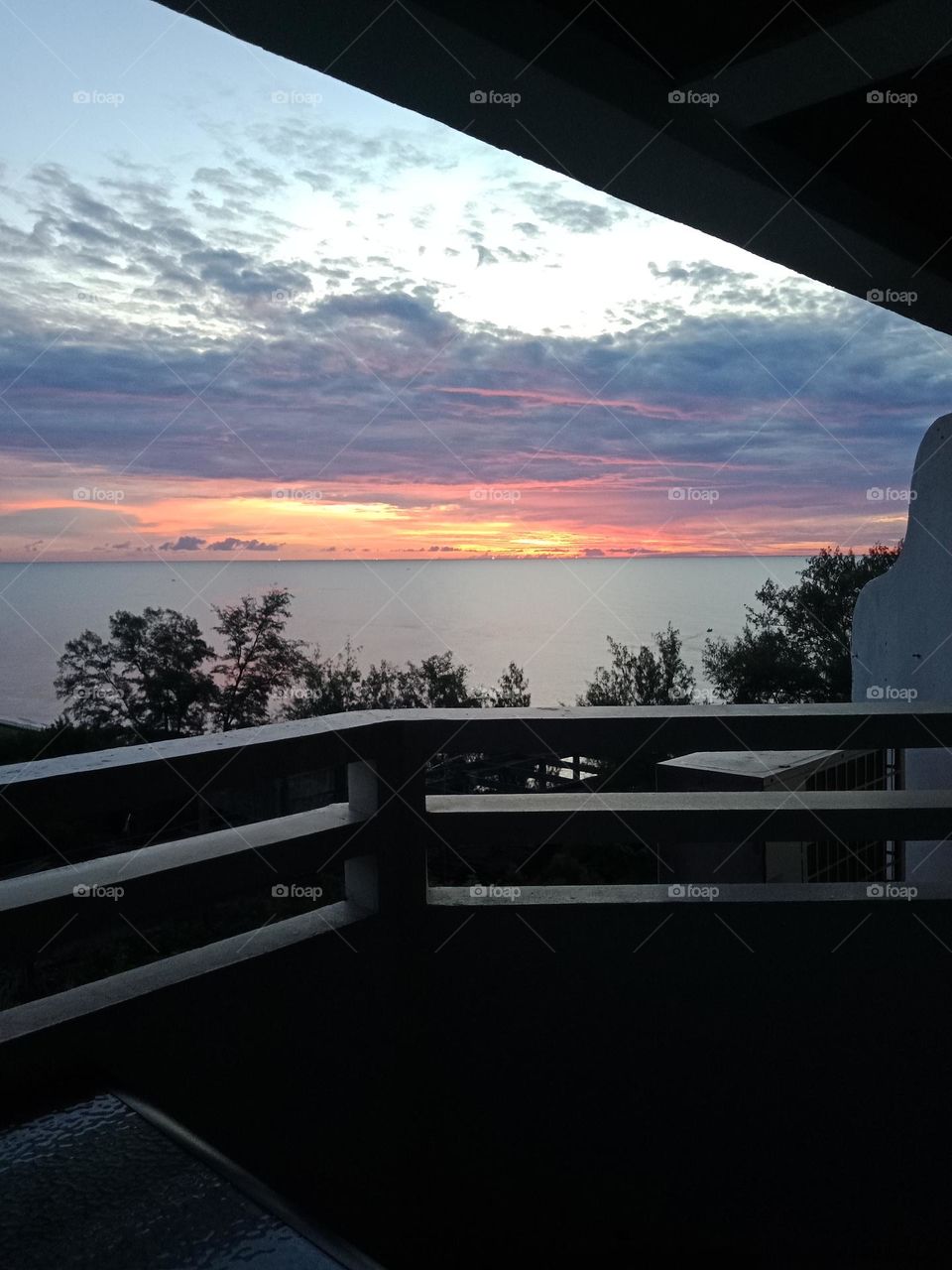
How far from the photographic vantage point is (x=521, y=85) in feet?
6.86

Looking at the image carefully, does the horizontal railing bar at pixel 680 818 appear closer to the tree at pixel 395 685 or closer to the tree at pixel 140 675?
the tree at pixel 140 675

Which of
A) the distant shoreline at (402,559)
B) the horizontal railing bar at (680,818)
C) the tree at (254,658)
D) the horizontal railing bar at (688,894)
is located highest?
the distant shoreline at (402,559)

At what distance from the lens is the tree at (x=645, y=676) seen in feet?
52.4

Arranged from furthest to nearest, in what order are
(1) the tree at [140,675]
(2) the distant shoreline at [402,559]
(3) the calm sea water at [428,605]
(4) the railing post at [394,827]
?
(2) the distant shoreline at [402,559] < (1) the tree at [140,675] < (3) the calm sea water at [428,605] < (4) the railing post at [394,827]

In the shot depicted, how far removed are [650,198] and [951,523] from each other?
260 cm

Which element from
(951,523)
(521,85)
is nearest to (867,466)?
(951,523)

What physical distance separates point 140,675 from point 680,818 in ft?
15.0

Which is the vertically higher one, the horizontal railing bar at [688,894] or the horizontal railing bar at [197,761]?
the horizontal railing bar at [197,761]

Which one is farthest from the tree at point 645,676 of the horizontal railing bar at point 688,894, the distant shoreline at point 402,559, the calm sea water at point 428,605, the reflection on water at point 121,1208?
the reflection on water at point 121,1208

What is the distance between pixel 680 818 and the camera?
7.13 ft

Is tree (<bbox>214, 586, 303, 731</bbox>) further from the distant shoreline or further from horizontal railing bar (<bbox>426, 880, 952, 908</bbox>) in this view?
horizontal railing bar (<bbox>426, 880, 952, 908</bbox>)

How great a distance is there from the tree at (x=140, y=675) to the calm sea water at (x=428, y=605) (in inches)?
5.2

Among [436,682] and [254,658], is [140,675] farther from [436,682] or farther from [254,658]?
[436,682]

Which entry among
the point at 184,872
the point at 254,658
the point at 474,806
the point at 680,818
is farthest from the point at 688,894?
the point at 254,658
